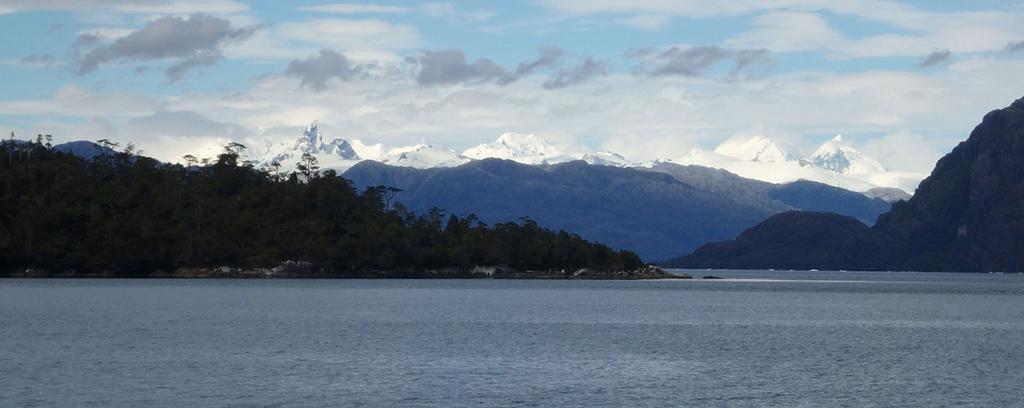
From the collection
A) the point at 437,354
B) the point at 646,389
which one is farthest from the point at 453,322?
the point at 646,389

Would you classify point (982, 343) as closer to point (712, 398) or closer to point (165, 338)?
point (712, 398)

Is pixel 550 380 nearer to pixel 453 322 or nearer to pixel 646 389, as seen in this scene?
pixel 646 389

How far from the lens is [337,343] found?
360ft

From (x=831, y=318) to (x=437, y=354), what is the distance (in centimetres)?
7621

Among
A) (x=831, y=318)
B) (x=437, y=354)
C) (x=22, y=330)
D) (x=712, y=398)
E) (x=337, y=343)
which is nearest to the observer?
(x=712, y=398)

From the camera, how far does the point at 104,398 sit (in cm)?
7231

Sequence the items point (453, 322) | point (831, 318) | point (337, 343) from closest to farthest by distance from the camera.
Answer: point (337, 343)
point (453, 322)
point (831, 318)

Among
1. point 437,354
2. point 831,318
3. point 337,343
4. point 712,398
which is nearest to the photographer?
point 712,398

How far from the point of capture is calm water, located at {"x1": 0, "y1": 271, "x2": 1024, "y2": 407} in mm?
75625

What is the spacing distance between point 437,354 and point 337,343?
1312cm

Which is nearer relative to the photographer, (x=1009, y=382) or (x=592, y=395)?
(x=592, y=395)

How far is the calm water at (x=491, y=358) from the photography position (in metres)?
75.6

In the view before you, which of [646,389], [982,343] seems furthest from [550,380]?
[982,343]

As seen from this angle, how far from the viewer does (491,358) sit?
319ft
